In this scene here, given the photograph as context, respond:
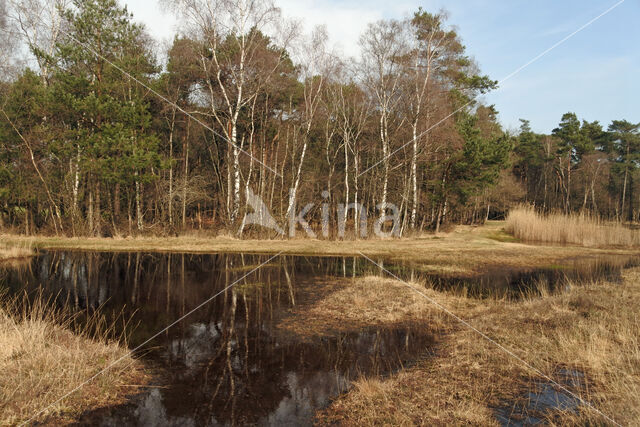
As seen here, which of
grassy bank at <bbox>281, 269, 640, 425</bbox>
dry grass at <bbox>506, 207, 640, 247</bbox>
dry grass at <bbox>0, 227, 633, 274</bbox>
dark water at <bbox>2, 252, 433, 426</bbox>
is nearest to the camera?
grassy bank at <bbox>281, 269, 640, 425</bbox>

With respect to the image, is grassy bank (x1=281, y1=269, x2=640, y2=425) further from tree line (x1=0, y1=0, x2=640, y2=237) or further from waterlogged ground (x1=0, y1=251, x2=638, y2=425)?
tree line (x1=0, y1=0, x2=640, y2=237)

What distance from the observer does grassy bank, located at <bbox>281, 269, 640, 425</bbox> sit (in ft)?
15.0

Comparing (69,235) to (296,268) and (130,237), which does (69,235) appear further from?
(296,268)

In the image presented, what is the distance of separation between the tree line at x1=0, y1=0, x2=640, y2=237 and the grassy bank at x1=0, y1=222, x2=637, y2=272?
203 cm

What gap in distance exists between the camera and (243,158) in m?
26.0

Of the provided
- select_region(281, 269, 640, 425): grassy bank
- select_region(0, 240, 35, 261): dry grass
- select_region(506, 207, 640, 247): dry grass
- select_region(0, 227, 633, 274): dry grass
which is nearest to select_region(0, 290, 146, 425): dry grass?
select_region(281, 269, 640, 425): grassy bank

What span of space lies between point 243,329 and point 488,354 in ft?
14.9

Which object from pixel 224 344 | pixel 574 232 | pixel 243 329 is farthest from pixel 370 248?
pixel 574 232

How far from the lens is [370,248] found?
1969 cm

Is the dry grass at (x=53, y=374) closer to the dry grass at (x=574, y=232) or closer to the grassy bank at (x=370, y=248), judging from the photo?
the grassy bank at (x=370, y=248)

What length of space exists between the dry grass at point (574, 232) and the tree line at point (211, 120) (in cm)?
367

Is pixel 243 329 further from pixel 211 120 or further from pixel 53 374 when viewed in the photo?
pixel 211 120

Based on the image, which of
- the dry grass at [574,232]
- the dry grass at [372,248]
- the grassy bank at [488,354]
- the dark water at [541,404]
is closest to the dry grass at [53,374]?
the grassy bank at [488,354]

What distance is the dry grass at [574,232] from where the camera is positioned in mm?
Answer: 23578
